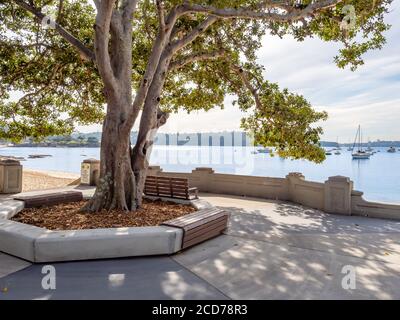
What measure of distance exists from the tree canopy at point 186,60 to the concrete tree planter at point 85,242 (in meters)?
4.82

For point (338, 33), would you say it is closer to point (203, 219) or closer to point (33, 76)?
point (203, 219)

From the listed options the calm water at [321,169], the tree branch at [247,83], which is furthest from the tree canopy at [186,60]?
the calm water at [321,169]

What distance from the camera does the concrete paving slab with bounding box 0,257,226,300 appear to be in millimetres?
4023

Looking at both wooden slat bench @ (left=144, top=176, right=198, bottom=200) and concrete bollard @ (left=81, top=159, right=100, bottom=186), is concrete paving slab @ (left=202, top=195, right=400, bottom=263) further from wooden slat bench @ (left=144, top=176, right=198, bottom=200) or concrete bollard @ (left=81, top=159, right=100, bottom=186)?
concrete bollard @ (left=81, top=159, right=100, bottom=186)

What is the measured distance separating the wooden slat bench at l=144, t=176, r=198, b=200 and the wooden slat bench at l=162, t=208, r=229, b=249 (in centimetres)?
196

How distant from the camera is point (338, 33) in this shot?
9.22 m

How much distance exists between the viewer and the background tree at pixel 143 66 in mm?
7719

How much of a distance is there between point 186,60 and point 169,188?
14.1 ft

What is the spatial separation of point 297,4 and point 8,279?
896 centimetres

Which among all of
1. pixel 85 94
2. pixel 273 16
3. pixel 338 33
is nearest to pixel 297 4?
pixel 273 16

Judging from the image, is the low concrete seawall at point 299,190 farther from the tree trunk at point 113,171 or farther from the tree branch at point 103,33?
the tree branch at point 103,33

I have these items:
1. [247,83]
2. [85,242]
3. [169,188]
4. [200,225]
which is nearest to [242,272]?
[200,225]

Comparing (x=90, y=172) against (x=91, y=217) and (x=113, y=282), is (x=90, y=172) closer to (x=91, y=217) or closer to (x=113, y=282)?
(x=91, y=217)

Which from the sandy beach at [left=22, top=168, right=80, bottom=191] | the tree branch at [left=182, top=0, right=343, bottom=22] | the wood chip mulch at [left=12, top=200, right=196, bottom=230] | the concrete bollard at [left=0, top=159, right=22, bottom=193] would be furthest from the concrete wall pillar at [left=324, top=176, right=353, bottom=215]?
the sandy beach at [left=22, top=168, right=80, bottom=191]
